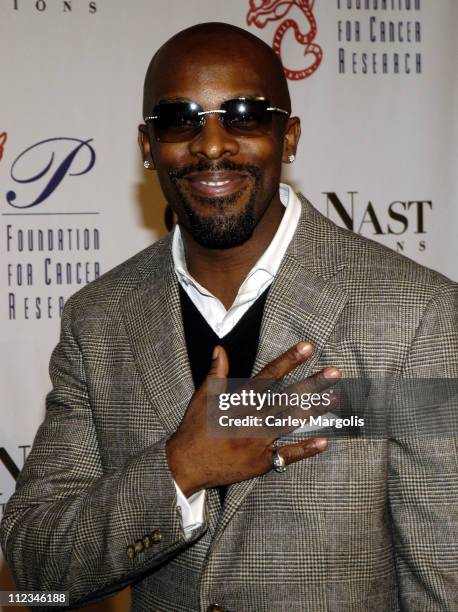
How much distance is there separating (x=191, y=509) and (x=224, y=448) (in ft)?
0.46

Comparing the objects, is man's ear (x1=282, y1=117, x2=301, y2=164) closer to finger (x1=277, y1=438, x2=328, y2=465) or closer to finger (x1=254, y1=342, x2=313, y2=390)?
finger (x1=254, y1=342, x2=313, y2=390)

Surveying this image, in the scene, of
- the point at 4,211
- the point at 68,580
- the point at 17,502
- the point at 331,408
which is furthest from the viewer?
the point at 4,211

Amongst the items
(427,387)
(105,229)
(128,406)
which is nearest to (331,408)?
(427,387)

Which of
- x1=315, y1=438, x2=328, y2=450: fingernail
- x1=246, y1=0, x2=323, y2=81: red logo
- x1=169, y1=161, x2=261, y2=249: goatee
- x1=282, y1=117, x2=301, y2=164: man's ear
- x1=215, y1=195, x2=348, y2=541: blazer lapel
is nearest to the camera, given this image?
x1=315, y1=438, x2=328, y2=450: fingernail

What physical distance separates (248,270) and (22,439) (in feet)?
4.56

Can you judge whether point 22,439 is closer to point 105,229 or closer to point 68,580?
point 105,229

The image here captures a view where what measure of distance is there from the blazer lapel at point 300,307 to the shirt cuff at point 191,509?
4 centimetres

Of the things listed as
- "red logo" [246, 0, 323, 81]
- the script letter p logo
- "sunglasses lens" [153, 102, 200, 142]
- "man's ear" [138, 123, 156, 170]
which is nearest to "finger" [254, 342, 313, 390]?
"sunglasses lens" [153, 102, 200, 142]

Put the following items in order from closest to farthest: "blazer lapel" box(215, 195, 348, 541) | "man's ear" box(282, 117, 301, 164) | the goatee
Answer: "blazer lapel" box(215, 195, 348, 541)
the goatee
"man's ear" box(282, 117, 301, 164)

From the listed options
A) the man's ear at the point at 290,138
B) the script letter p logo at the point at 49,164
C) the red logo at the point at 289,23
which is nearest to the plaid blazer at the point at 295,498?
the man's ear at the point at 290,138

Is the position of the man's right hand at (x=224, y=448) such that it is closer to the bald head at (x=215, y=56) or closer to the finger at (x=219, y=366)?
the finger at (x=219, y=366)

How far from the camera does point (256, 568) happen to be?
163 cm

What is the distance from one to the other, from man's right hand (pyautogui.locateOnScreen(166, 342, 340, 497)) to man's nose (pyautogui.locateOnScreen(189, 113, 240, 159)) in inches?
15.2

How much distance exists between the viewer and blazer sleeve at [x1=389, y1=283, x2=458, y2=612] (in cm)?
156
